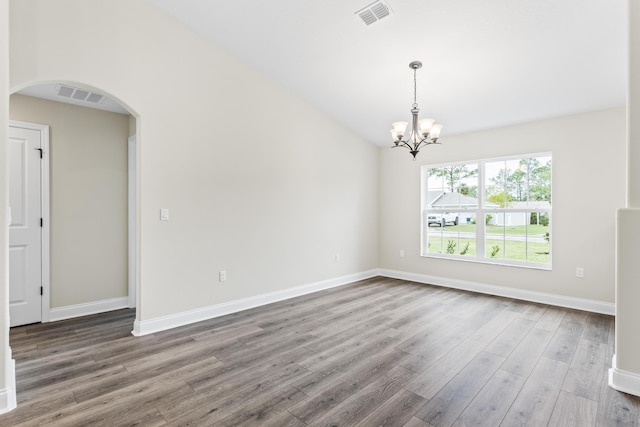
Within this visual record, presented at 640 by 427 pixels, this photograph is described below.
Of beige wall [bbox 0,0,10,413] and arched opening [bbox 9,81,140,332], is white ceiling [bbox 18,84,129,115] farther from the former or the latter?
beige wall [bbox 0,0,10,413]

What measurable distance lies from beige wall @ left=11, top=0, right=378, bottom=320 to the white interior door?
4.12 feet

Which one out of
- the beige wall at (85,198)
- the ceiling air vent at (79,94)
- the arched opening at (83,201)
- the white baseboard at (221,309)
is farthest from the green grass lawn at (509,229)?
the ceiling air vent at (79,94)

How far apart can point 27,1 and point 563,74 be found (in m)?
5.13

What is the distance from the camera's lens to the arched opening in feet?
11.7

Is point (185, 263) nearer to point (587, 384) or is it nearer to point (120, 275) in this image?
point (120, 275)

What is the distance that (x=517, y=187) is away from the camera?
4.71 metres

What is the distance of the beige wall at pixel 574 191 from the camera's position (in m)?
3.88

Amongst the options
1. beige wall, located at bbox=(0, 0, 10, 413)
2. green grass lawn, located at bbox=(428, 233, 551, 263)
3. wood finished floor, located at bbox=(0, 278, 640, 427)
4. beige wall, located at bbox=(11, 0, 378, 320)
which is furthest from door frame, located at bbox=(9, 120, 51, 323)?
green grass lawn, located at bbox=(428, 233, 551, 263)

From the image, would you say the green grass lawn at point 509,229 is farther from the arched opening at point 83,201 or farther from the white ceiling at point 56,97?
the white ceiling at point 56,97

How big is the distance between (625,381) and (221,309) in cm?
374

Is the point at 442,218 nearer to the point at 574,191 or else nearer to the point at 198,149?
the point at 574,191

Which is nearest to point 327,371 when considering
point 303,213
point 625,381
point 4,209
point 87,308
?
point 625,381

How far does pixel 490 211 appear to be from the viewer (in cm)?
495

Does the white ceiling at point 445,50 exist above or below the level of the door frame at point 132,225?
above
